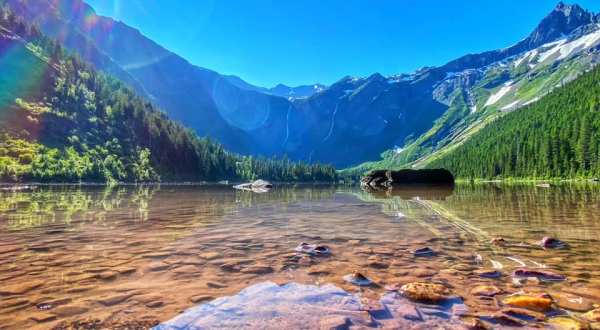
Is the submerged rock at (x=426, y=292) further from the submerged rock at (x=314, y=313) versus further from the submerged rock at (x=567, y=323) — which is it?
the submerged rock at (x=567, y=323)

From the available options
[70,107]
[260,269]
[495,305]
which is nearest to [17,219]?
[260,269]

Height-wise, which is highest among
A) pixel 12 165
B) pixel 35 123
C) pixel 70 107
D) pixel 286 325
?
pixel 70 107

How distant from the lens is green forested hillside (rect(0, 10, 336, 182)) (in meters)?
105

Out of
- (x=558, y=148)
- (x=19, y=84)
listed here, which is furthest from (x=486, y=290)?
(x=19, y=84)

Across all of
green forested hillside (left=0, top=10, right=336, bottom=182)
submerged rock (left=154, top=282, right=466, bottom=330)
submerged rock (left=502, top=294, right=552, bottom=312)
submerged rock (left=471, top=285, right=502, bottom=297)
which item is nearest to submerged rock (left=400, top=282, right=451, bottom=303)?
submerged rock (left=154, top=282, right=466, bottom=330)

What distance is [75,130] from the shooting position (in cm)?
13400

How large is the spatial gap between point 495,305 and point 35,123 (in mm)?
149643

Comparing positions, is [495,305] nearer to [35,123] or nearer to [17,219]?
[17,219]

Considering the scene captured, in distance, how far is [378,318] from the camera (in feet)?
17.2

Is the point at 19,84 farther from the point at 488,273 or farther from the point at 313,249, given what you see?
the point at 488,273

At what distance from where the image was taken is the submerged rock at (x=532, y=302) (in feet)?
18.0

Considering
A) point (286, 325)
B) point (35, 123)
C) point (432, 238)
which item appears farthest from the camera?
point (35, 123)

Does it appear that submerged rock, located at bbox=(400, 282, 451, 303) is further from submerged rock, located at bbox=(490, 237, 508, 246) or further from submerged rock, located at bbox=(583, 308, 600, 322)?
submerged rock, located at bbox=(490, 237, 508, 246)

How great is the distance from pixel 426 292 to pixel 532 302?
1.56 metres
